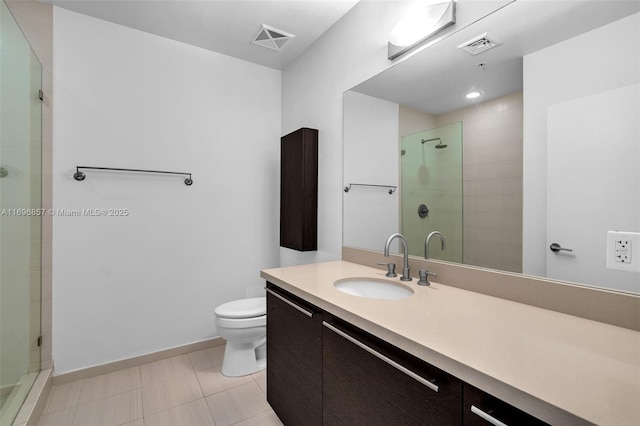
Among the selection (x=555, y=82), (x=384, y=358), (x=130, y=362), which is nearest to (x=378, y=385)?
(x=384, y=358)

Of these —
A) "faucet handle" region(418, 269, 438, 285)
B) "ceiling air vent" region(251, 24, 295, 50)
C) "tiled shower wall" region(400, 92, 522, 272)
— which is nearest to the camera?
"tiled shower wall" region(400, 92, 522, 272)

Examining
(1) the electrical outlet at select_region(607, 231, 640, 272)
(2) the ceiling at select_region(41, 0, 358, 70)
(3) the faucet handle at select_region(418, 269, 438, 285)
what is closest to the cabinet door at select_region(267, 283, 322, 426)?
(3) the faucet handle at select_region(418, 269, 438, 285)

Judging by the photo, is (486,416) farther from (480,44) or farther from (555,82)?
(480,44)

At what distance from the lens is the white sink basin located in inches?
55.7

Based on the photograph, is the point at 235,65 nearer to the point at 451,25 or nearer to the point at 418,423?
the point at 451,25

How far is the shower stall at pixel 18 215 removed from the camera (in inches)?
55.6

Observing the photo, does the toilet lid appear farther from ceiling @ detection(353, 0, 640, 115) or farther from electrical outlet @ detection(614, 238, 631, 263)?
electrical outlet @ detection(614, 238, 631, 263)

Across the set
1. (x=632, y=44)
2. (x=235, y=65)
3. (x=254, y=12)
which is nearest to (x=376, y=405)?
(x=632, y=44)

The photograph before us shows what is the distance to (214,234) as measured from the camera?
247 cm

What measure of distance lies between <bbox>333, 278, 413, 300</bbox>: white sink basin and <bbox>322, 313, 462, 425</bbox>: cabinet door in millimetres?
377

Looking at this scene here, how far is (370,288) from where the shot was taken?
150 cm

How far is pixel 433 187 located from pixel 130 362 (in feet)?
7.93

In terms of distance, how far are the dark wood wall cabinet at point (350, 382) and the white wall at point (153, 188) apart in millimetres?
1116

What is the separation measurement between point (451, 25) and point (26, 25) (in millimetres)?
2506
